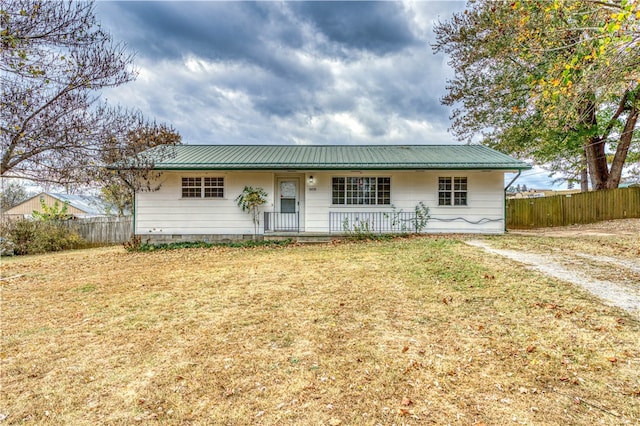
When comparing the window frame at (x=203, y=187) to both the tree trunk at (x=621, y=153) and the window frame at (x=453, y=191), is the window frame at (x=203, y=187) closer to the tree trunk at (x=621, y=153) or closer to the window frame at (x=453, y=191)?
the window frame at (x=453, y=191)

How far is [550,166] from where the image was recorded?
70.4 feet

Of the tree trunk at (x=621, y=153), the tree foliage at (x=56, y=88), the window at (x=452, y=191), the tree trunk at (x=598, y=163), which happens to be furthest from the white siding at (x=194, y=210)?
the tree trunk at (x=621, y=153)

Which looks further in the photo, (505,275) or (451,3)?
(451,3)

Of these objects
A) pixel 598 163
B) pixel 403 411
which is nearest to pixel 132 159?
pixel 403 411

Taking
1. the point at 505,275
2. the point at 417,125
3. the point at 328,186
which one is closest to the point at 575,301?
the point at 505,275

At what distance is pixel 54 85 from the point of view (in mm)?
5844

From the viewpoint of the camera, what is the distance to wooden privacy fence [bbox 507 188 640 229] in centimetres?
1446

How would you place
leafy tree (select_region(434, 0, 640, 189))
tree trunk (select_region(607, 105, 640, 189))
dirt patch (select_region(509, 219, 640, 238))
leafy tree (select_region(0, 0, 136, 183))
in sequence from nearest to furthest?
leafy tree (select_region(0, 0, 136, 183))
leafy tree (select_region(434, 0, 640, 189))
dirt patch (select_region(509, 219, 640, 238))
tree trunk (select_region(607, 105, 640, 189))

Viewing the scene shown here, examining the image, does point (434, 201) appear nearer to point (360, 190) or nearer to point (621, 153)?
point (360, 190)

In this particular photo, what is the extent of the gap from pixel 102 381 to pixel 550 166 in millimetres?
26748

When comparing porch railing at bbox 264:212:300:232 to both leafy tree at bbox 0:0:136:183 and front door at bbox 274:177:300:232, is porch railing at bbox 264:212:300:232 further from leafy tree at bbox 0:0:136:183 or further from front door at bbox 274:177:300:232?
leafy tree at bbox 0:0:136:183

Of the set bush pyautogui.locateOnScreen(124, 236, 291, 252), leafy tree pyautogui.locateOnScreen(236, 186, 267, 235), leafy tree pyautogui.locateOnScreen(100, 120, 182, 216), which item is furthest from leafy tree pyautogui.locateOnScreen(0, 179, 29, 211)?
leafy tree pyautogui.locateOnScreen(236, 186, 267, 235)

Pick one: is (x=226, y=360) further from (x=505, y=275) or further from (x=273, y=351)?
(x=505, y=275)

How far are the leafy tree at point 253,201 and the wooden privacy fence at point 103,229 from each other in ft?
26.0
